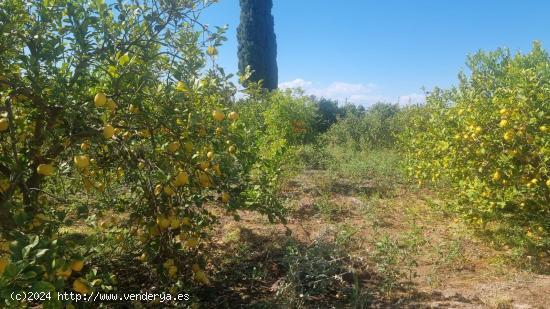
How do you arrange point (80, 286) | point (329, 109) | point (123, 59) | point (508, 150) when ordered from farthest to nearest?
point (329, 109) → point (508, 150) → point (123, 59) → point (80, 286)

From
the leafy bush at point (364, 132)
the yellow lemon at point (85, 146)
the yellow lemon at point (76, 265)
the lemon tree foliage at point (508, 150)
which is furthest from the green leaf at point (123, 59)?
the leafy bush at point (364, 132)

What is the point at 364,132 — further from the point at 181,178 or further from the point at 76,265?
the point at 76,265

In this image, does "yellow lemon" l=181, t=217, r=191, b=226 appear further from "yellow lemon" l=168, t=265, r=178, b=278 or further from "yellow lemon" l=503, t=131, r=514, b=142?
"yellow lemon" l=503, t=131, r=514, b=142

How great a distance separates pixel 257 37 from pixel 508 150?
10342mm

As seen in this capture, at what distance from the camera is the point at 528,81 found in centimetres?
306

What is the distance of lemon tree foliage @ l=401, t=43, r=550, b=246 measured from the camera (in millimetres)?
2957

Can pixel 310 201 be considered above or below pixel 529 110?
below

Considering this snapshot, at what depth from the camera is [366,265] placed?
324 centimetres

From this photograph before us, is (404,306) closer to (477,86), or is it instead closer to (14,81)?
(14,81)

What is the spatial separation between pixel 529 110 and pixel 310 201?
3004 mm

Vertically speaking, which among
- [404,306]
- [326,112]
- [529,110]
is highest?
[326,112]

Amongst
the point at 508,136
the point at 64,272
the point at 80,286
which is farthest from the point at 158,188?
the point at 508,136

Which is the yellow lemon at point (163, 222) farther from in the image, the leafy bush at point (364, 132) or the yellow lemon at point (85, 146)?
the leafy bush at point (364, 132)

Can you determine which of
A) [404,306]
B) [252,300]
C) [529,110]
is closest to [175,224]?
[252,300]
